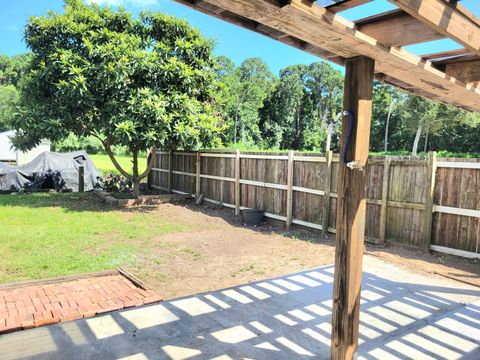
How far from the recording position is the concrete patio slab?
2.75 metres

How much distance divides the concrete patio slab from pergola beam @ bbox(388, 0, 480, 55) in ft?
7.79

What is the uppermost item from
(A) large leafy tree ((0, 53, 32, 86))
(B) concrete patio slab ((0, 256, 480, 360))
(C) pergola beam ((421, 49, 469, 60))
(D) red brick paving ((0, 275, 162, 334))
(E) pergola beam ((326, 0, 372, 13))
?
(A) large leafy tree ((0, 53, 32, 86))

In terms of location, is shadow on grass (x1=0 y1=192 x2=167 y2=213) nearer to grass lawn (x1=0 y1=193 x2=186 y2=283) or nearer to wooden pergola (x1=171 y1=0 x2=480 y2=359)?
grass lawn (x1=0 y1=193 x2=186 y2=283)

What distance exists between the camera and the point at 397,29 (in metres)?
1.81

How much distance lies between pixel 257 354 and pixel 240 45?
166ft

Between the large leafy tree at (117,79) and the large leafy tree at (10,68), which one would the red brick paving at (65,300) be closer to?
the large leafy tree at (117,79)

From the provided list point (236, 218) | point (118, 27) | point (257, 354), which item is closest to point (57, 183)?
point (118, 27)

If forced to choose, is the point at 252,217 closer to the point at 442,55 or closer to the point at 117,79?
the point at 117,79

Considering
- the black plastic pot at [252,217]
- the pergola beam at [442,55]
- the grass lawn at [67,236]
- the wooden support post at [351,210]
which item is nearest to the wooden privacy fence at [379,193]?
the black plastic pot at [252,217]

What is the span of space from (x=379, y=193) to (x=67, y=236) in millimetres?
6252

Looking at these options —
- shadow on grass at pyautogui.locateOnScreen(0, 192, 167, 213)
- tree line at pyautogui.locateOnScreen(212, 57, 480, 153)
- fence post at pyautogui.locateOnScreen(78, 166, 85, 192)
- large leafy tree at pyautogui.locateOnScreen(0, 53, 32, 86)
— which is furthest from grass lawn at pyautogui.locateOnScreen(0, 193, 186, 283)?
large leafy tree at pyautogui.locateOnScreen(0, 53, 32, 86)

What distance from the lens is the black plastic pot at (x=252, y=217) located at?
857cm

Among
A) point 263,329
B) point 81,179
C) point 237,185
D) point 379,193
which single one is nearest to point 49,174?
point 81,179

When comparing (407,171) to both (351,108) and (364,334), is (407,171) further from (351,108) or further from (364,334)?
(351,108)
